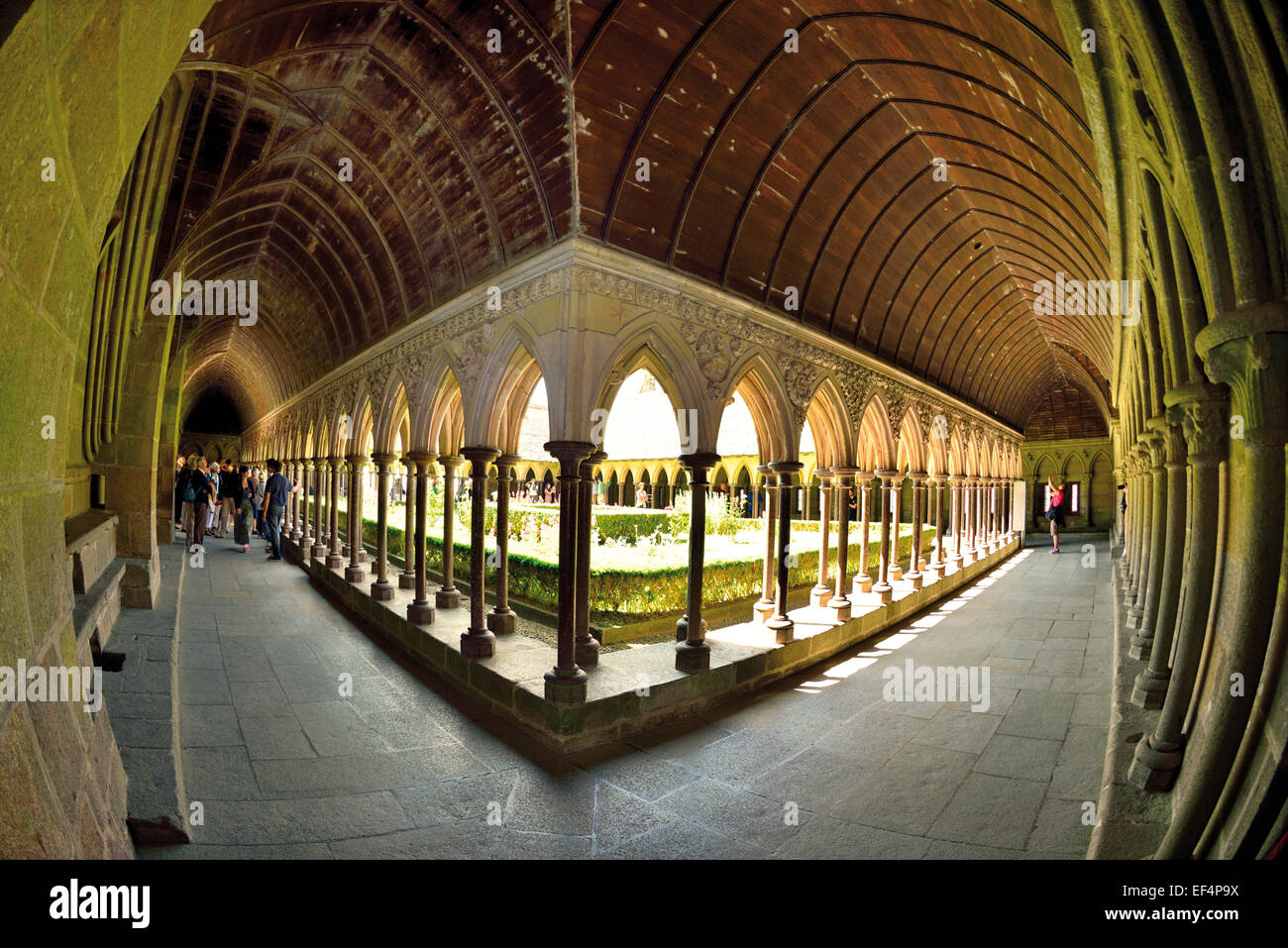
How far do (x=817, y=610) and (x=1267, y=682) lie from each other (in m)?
6.24

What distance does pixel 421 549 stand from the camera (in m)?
7.00

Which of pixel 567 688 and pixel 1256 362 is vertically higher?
pixel 1256 362

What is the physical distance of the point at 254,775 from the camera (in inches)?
144

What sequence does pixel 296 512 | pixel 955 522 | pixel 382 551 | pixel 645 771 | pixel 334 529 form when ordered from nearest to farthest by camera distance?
pixel 645 771 < pixel 382 551 < pixel 334 529 < pixel 955 522 < pixel 296 512

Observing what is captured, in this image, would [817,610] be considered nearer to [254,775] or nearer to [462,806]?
[462,806]

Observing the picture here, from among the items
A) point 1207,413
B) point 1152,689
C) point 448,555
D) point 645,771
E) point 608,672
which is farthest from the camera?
point 448,555

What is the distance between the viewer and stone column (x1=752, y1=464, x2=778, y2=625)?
6781mm

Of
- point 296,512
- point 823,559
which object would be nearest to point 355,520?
point 296,512

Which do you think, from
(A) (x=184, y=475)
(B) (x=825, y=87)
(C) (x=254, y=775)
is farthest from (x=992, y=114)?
(A) (x=184, y=475)

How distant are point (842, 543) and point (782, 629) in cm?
214

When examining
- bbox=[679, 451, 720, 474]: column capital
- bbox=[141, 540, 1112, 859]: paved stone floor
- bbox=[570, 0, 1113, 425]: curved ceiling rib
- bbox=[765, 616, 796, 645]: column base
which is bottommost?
bbox=[141, 540, 1112, 859]: paved stone floor

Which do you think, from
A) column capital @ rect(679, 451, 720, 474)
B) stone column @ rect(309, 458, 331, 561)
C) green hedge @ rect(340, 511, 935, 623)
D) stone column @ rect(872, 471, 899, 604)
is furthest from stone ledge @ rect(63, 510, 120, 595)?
stone column @ rect(872, 471, 899, 604)

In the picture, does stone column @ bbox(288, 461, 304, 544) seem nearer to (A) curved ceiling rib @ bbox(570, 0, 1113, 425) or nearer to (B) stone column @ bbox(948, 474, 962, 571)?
(A) curved ceiling rib @ bbox(570, 0, 1113, 425)

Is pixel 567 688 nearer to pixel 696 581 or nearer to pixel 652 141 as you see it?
pixel 696 581
